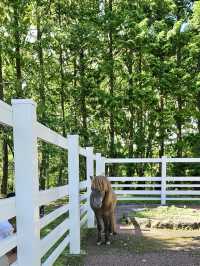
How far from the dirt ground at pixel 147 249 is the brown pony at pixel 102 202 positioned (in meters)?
0.26

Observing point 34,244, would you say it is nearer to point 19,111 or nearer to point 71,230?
point 19,111

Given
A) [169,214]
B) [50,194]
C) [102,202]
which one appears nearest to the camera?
[50,194]

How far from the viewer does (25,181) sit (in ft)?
10.8

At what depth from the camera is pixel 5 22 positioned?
69.3ft

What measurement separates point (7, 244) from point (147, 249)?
4.24 m

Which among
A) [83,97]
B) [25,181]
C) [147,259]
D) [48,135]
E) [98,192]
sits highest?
[83,97]

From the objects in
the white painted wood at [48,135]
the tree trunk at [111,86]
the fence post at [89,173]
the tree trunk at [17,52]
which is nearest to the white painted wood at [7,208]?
the white painted wood at [48,135]

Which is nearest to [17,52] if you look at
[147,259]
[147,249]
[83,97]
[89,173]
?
[83,97]

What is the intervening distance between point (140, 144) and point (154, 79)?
3492 mm

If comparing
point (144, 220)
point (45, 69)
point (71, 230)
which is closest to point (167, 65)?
point (45, 69)

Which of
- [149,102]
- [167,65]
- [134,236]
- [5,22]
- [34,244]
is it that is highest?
[5,22]

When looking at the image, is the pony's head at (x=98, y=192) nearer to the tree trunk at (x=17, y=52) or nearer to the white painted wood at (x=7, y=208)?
the white painted wood at (x=7, y=208)

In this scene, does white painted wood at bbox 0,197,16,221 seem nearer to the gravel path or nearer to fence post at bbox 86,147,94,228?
the gravel path

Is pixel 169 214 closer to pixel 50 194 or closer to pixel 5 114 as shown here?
pixel 50 194
